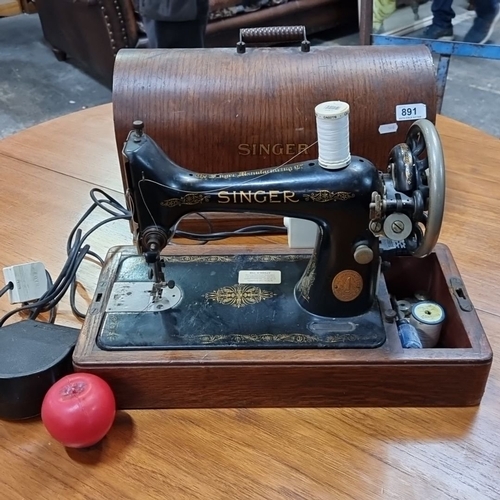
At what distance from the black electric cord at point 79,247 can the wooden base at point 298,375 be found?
17cm

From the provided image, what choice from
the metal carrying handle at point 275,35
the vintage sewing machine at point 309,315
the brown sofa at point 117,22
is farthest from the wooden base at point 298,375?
the brown sofa at point 117,22

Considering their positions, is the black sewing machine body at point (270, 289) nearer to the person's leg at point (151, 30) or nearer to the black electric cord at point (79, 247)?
the black electric cord at point (79, 247)

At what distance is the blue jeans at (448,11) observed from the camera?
2.47 metres

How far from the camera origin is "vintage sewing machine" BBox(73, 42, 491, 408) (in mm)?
795

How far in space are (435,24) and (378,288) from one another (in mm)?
1922

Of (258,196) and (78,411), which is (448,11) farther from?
(78,411)

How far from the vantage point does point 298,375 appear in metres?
0.81

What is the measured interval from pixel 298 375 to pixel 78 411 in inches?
10.5

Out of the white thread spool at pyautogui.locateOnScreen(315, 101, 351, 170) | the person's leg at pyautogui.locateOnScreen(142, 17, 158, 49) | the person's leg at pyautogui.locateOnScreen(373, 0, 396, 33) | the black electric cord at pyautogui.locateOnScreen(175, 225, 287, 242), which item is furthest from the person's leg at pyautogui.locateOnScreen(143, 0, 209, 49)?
the white thread spool at pyautogui.locateOnScreen(315, 101, 351, 170)

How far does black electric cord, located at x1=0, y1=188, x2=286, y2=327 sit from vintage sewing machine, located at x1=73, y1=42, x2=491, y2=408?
0.35ft

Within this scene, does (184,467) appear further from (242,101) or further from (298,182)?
(242,101)

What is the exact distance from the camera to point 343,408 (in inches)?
32.9

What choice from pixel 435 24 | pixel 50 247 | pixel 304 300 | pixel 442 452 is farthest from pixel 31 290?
pixel 435 24

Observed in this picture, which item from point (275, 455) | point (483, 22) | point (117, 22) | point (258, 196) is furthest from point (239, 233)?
point (117, 22)
